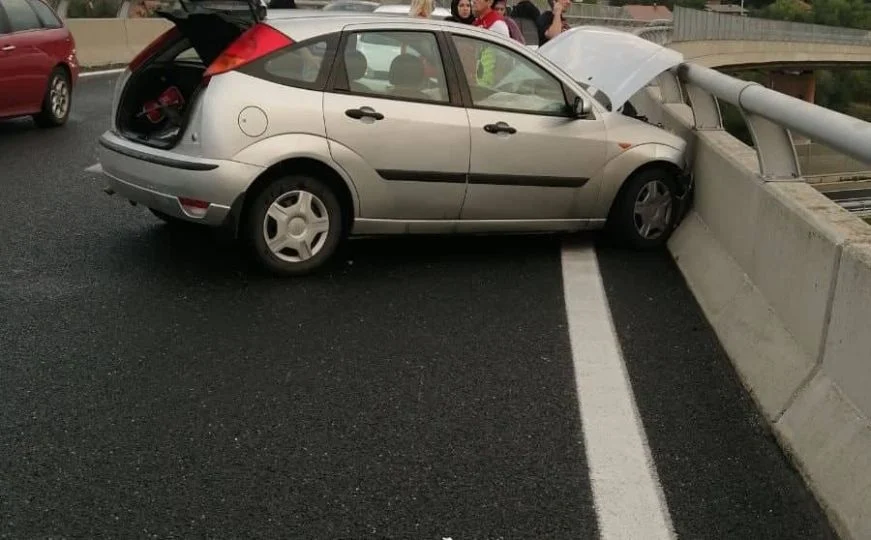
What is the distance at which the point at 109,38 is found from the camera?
76.2ft

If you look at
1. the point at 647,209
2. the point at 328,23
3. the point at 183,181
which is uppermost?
the point at 328,23

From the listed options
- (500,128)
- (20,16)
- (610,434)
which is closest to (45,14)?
(20,16)

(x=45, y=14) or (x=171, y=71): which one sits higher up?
(x=45, y=14)

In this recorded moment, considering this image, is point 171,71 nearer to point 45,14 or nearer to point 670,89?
point 670,89

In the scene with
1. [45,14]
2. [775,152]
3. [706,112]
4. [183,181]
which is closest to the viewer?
[775,152]

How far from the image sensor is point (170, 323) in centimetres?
547

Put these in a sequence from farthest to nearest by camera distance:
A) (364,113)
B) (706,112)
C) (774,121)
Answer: (706,112) < (364,113) < (774,121)

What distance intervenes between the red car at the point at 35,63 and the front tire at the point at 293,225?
702 cm

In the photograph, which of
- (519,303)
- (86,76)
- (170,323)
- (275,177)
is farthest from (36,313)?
(86,76)

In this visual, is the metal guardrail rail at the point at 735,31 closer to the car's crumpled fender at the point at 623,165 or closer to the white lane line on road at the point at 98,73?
the white lane line on road at the point at 98,73

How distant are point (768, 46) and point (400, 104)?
57935 millimetres

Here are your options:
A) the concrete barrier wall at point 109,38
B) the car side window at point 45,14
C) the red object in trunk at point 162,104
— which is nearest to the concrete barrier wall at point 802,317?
the red object in trunk at point 162,104

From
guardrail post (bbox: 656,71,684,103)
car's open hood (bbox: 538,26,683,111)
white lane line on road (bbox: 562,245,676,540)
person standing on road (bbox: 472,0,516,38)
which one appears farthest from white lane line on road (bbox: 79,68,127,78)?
white lane line on road (bbox: 562,245,676,540)

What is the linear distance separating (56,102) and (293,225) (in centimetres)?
822
